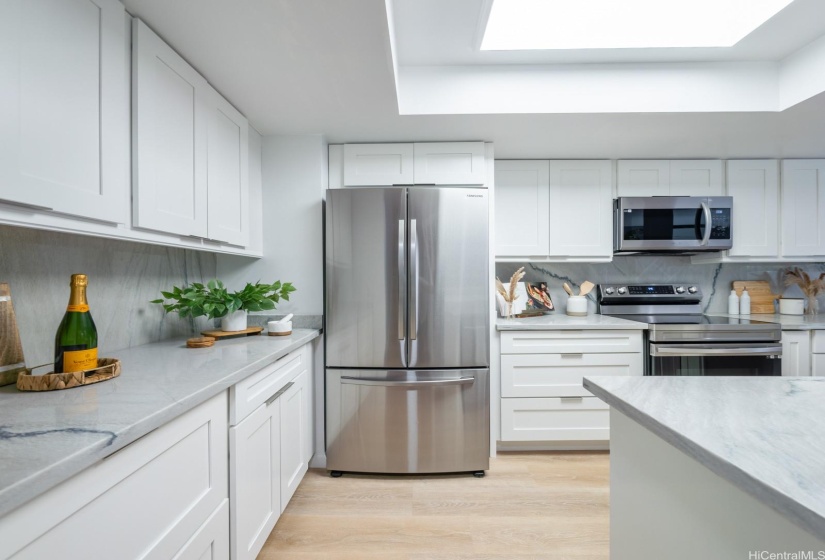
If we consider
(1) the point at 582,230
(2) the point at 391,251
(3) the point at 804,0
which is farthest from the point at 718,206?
(2) the point at 391,251

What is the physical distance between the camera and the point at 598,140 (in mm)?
2480

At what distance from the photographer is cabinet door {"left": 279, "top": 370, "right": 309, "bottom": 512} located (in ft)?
5.81

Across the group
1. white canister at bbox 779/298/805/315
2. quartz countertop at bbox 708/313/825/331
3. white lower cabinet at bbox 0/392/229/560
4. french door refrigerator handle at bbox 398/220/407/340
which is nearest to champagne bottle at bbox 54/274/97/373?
white lower cabinet at bbox 0/392/229/560

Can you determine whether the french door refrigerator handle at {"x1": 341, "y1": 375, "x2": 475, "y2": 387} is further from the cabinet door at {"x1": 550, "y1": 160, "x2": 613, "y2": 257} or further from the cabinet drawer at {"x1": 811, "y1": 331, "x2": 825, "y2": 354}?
the cabinet drawer at {"x1": 811, "y1": 331, "x2": 825, "y2": 354}

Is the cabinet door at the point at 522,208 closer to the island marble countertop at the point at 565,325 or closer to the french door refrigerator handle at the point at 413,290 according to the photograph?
the island marble countertop at the point at 565,325

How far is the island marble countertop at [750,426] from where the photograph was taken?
480 millimetres

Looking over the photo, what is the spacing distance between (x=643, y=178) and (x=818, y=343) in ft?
5.18

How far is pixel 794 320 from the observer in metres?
2.68

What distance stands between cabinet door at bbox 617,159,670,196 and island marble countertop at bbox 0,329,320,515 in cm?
280

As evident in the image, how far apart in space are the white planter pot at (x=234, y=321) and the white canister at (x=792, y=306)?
13.0 feet

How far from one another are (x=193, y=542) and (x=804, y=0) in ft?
10.1

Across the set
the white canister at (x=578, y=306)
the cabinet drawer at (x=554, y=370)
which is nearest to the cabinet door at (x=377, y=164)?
the cabinet drawer at (x=554, y=370)

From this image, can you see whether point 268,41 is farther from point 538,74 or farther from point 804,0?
point 804,0

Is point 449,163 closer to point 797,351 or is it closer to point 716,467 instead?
point 716,467
